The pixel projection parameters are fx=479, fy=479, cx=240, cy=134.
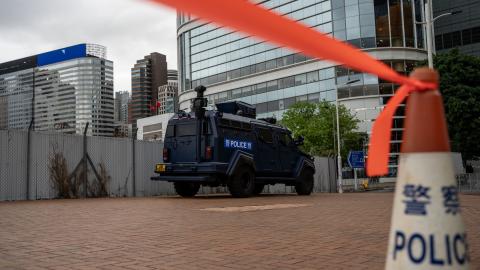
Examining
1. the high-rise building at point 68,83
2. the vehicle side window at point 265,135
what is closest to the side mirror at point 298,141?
the vehicle side window at point 265,135

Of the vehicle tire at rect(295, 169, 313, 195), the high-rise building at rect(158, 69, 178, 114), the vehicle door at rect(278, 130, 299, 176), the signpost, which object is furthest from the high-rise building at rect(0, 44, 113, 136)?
the high-rise building at rect(158, 69, 178, 114)

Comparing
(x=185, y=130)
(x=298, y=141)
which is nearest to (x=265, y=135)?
(x=298, y=141)

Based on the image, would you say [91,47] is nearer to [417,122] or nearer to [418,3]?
[418,3]

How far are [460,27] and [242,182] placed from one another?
2528 inches

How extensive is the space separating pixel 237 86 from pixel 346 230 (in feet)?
226

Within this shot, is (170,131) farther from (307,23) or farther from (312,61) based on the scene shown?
(312,61)

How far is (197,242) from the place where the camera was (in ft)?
17.8

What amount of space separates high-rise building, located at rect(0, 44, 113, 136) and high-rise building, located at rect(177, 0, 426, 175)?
12.9 metres

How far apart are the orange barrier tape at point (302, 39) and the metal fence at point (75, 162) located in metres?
15.0

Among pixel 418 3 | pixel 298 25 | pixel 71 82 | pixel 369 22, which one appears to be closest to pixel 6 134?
pixel 298 25

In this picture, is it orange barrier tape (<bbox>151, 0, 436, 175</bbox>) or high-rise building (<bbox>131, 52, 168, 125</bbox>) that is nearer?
orange barrier tape (<bbox>151, 0, 436, 175</bbox>)

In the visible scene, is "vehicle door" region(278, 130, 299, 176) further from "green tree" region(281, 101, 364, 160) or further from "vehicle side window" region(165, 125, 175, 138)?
"green tree" region(281, 101, 364, 160)

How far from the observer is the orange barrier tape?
1413 mm

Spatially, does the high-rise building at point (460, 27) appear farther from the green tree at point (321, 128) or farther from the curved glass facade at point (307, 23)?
the green tree at point (321, 128)
